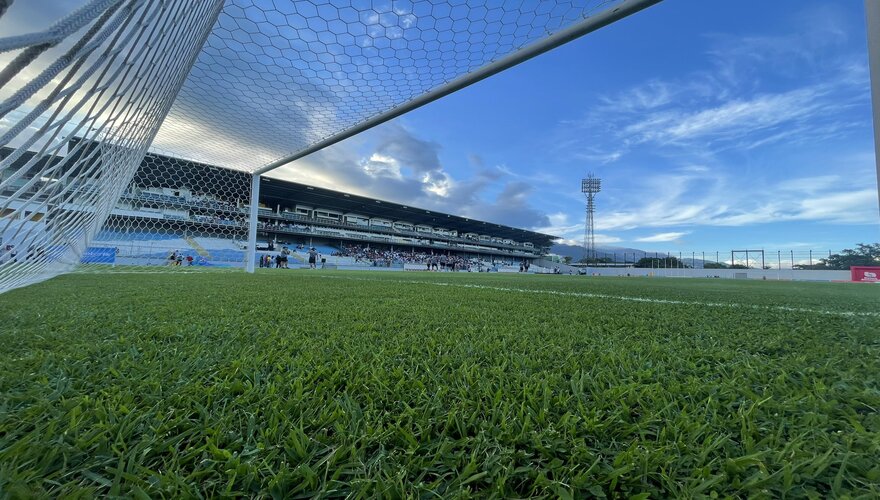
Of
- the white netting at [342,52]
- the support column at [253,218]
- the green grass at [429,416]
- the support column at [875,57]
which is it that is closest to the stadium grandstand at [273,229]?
the green grass at [429,416]

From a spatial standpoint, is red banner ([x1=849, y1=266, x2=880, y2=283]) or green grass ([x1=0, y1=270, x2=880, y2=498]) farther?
red banner ([x1=849, y1=266, x2=880, y2=283])

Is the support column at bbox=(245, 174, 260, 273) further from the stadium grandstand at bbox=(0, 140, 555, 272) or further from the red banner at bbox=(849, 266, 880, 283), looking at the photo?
the red banner at bbox=(849, 266, 880, 283)

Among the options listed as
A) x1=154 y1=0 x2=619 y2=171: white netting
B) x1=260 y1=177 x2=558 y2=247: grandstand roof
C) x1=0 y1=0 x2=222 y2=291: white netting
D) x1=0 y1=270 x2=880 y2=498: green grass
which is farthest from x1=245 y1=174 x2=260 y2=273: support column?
x1=260 y1=177 x2=558 y2=247: grandstand roof

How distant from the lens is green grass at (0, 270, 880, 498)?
0.58m

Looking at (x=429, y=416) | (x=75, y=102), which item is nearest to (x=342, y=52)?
(x=75, y=102)

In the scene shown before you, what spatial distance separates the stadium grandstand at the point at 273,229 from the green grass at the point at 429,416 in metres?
1.10

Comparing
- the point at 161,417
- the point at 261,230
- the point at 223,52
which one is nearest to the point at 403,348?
the point at 161,417

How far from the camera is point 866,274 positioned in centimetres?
1888

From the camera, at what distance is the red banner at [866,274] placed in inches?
727

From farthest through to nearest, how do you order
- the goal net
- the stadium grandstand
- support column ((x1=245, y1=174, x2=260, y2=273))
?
the stadium grandstand, support column ((x1=245, y1=174, x2=260, y2=273)), the goal net

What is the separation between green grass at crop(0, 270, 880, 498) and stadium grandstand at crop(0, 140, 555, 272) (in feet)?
3.62

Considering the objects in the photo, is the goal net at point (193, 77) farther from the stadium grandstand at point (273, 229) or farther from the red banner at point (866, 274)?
the red banner at point (866, 274)

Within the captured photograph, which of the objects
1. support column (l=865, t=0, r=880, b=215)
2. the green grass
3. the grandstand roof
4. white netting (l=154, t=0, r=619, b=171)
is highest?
the grandstand roof

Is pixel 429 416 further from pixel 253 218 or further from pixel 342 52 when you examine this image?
pixel 253 218
